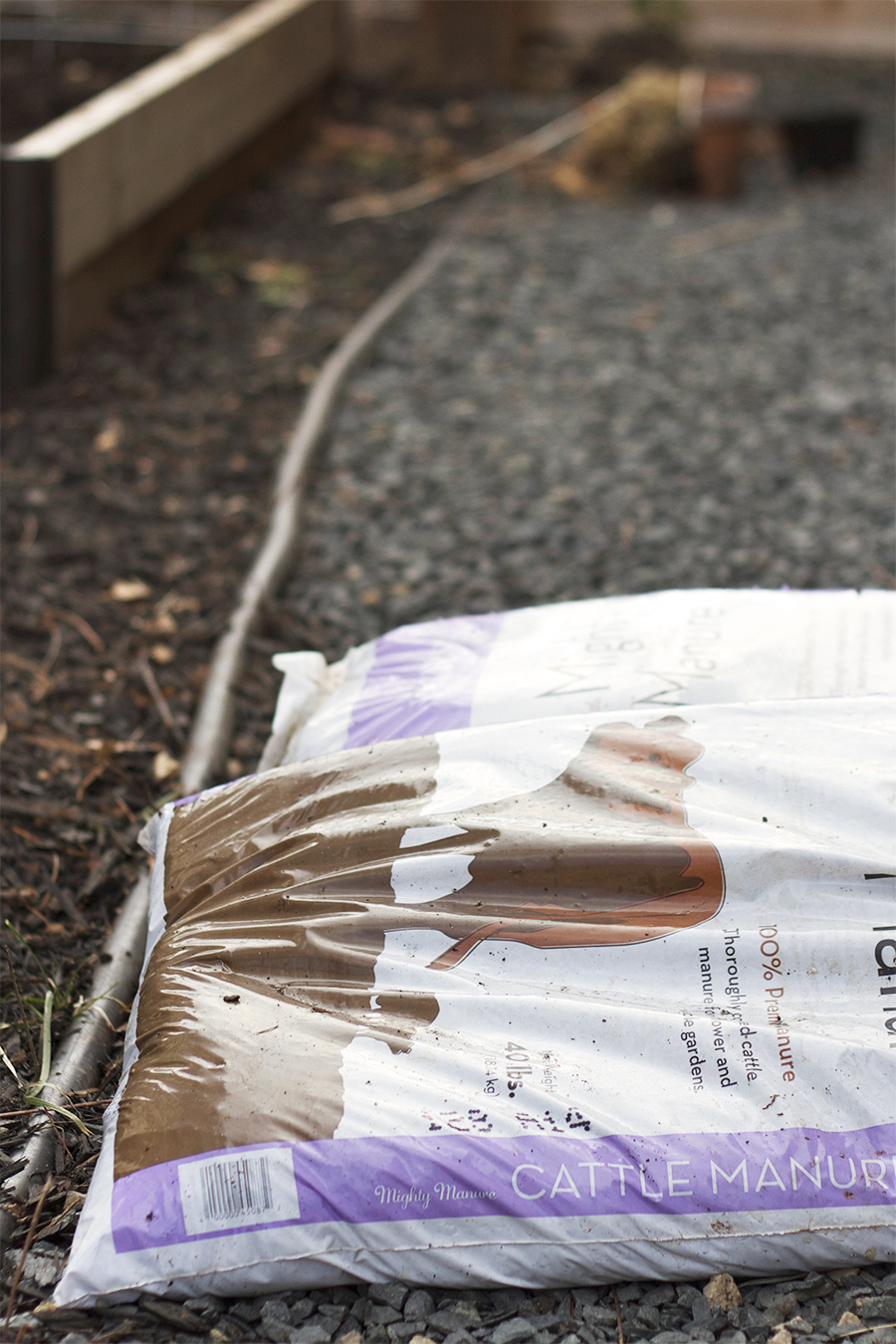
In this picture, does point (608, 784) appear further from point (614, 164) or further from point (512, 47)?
point (512, 47)

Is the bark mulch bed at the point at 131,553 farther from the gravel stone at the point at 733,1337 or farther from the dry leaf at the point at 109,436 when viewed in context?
the gravel stone at the point at 733,1337

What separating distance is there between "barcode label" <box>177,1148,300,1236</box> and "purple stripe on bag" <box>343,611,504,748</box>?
2.29 feet

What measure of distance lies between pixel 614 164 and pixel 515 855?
5.25m

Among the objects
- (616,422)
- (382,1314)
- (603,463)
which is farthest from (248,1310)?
(616,422)

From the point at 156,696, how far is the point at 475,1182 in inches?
59.4

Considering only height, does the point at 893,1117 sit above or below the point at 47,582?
above

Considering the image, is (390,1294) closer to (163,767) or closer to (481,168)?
(163,767)

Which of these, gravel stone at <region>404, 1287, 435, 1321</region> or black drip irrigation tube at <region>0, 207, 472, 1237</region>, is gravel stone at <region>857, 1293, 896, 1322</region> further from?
black drip irrigation tube at <region>0, 207, 472, 1237</region>

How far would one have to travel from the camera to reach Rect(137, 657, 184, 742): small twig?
2.47m

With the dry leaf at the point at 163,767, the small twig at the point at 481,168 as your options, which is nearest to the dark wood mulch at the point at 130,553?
the dry leaf at the point at 163,767

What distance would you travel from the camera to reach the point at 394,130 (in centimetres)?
657

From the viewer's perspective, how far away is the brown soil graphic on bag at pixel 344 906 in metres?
1.41

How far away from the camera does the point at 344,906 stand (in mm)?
1592

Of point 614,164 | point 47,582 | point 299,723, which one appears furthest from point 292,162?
point 299,723
